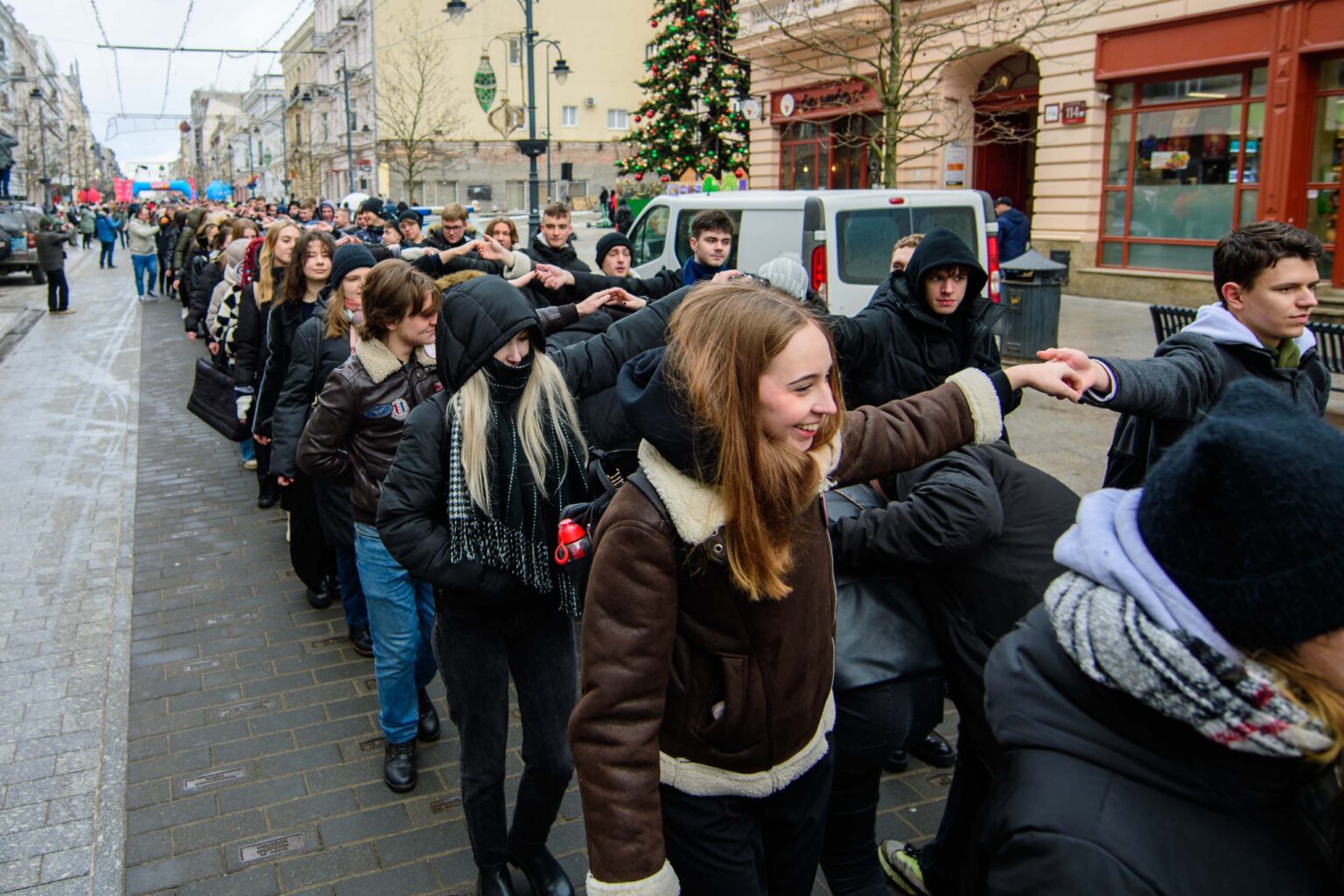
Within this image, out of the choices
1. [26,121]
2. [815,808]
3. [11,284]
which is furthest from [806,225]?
[26,121]

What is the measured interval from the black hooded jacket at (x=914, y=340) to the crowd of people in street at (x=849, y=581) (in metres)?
0.01

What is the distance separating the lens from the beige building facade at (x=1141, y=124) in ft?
50.1

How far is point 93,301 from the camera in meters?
23.7

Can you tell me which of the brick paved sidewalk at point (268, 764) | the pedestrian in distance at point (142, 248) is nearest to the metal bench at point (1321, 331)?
the brick paved sidewalk at point (268, 764)

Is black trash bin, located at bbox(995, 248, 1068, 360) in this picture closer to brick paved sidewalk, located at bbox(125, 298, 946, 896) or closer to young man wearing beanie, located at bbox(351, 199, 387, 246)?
young man wearing beanie, located at bbox(351, 199, 387, 246)

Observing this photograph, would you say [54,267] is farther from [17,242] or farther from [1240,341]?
[1240,341]

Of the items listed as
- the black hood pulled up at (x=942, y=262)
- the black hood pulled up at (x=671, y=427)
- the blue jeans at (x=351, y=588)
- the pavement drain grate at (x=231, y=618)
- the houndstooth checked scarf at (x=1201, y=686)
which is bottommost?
the pavement drain grate at (x=231, y=618)

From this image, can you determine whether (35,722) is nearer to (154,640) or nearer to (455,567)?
(154,640)

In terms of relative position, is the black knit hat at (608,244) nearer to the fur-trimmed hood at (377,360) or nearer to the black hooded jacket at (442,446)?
the fur-trimmed hood at (377,360)

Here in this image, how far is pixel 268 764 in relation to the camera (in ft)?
14.3

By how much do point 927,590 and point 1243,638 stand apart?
5.00 feet

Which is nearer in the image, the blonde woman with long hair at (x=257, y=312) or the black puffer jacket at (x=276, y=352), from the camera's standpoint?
the black puffer jacket at (x=276, y=352)

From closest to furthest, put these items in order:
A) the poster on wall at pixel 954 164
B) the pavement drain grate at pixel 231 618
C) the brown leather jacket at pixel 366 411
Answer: the brown leather jacket at pixel 366 411 → the pavement drain grate at pixel 231 618 → the poster on wall at pixel 954 164

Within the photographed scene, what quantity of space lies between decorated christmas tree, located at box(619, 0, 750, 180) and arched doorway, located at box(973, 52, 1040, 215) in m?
8.19
